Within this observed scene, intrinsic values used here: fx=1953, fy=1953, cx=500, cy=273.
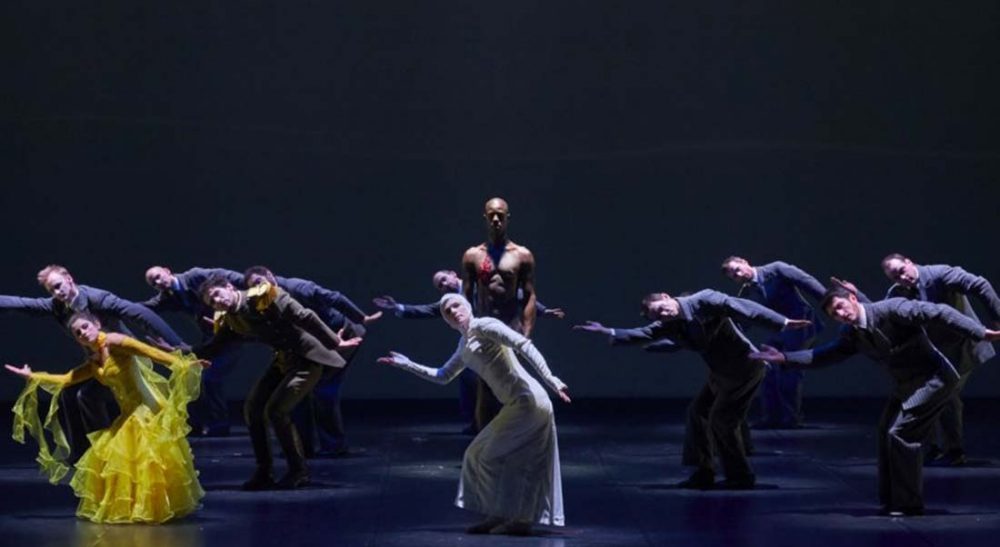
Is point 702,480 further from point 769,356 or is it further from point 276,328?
point 276,328

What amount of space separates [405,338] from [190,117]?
88.9 inches

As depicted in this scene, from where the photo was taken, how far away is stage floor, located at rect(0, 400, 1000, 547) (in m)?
8.37

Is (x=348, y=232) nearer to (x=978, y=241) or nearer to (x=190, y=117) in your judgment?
(x=190, y=117)

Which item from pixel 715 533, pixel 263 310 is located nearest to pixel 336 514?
pixel 263 310

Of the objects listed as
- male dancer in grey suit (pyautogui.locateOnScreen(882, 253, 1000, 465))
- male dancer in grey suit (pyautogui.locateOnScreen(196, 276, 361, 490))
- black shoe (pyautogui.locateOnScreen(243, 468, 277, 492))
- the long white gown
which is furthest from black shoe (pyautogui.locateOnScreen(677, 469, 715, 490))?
black shoe (pyautogui.locateOnScreen(243, 468, 277, 492))

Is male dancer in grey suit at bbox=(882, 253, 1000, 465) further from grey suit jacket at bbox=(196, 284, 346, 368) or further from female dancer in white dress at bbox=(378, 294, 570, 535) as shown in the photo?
grey suit jacket at bbox=(196, 284, 346, 368)

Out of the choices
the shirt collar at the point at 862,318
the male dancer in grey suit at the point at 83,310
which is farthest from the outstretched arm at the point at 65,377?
the shirt collar at the point at 862,318

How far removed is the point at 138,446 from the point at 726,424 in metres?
2.91

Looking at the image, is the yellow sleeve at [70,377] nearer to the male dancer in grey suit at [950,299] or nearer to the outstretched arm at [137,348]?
the outstretched arm at [137,348]

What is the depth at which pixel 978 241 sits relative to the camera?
47.3 ft

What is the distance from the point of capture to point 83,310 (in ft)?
34.5

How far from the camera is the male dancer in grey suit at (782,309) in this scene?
1165 centimetres

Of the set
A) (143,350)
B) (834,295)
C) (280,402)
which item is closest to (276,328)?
(280,402)

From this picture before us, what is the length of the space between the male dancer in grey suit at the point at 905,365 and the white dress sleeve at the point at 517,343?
1.34 m
